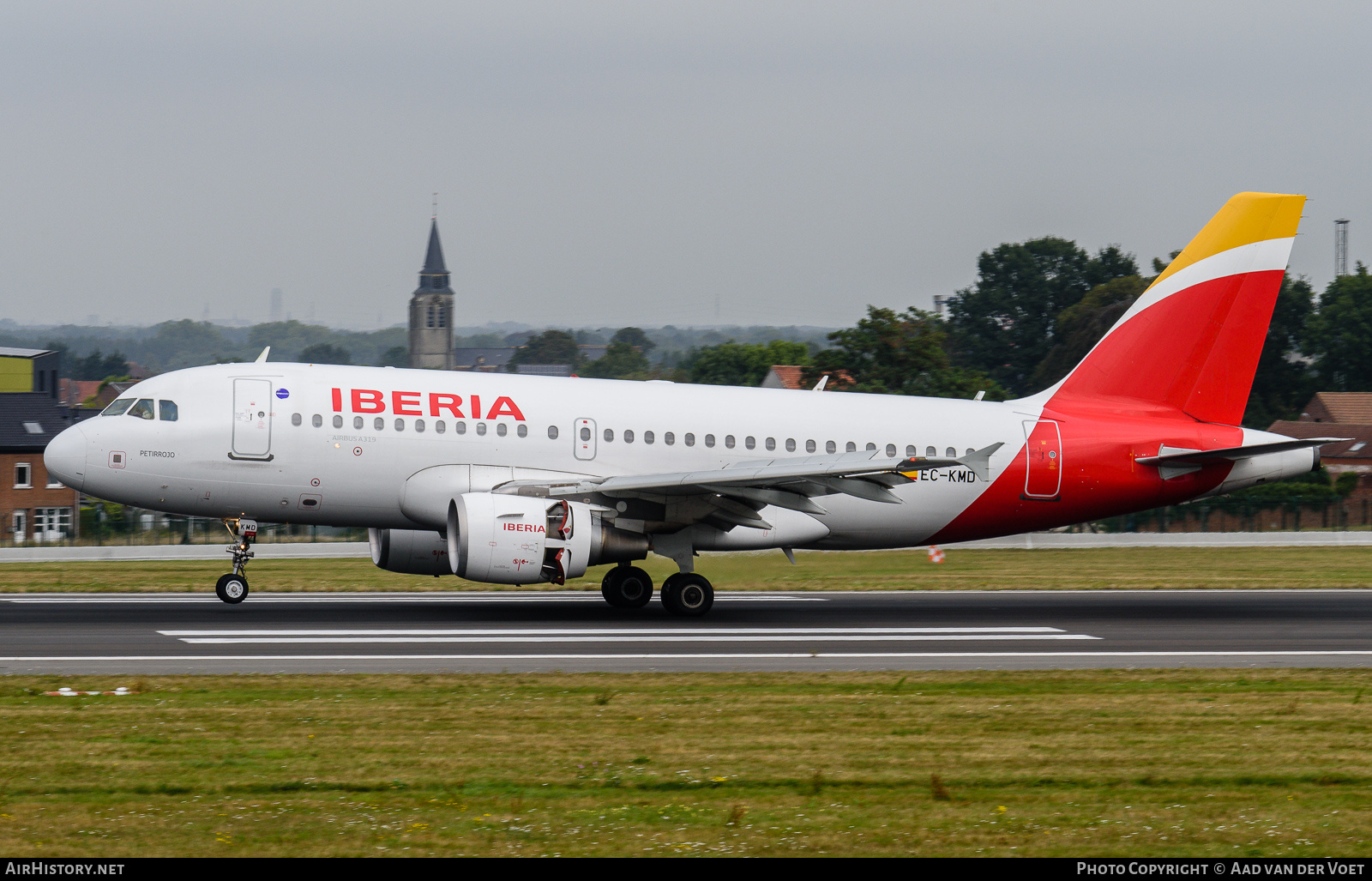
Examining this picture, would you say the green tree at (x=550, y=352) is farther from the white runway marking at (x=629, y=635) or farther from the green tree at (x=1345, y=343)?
the white runway marking at (x=629, y=635)

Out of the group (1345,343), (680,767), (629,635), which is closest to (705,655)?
(629,635)

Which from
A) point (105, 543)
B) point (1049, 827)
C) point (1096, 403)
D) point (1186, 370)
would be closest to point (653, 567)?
point (1096, 403)

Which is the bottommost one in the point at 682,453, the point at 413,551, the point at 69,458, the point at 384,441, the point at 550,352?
the point at 413,551

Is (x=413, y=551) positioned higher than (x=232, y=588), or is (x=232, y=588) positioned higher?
(x=413, y=551)

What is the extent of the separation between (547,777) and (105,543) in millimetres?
35767

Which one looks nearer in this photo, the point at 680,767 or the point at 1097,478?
the point at 680,767

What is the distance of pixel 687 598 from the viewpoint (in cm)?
2208

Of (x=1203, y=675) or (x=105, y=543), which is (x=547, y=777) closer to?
(x=1203, y=675)

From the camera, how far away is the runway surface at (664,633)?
1661cm

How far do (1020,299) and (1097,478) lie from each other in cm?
10298

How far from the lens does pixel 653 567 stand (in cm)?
2670

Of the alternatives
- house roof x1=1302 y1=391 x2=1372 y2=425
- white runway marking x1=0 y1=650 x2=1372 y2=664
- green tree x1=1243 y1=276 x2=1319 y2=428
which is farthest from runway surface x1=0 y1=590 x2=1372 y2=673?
green tree x1=1243 y1=276 x2=1319 y2=428

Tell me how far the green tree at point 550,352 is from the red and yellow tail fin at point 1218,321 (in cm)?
17293

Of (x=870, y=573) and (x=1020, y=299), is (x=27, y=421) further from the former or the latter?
(x=1020, y=299)
